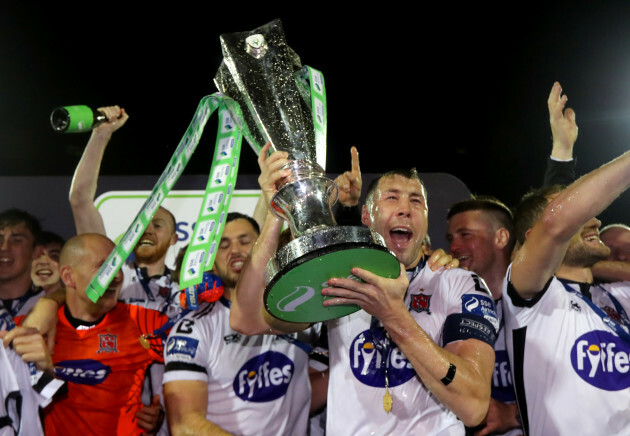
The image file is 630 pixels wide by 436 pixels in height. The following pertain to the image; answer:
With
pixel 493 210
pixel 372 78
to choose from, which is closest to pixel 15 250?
pixel 493 210

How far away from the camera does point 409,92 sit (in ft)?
18.8

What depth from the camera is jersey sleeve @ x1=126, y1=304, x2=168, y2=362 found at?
3168 mm

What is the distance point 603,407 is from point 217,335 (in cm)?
163

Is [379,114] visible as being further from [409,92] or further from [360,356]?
[360,356]

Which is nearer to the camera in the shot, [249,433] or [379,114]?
[249,433]

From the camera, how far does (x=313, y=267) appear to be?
1.59 meters

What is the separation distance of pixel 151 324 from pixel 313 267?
2.03 metres

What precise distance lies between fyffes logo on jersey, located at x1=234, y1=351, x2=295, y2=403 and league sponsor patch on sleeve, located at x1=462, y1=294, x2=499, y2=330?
948 millimetres

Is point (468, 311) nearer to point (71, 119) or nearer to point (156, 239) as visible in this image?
point (71, 119)

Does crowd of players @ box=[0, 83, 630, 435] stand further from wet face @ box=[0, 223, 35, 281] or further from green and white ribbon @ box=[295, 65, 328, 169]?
green and white ribbon @ box=[295, 65, 328, 169]

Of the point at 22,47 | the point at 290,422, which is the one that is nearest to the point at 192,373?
the point at 290,422

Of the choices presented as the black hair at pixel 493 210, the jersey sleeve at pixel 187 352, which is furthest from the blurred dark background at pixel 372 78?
the jersey sleeve at pixel 187 352

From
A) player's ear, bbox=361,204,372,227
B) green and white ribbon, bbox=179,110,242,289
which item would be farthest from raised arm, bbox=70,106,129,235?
player's ear, bbox=361,204,372,227

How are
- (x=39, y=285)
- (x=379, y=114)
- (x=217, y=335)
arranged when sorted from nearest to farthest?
(x=217, y=335) < (x=39, y=285) < (x=379, y=114)
